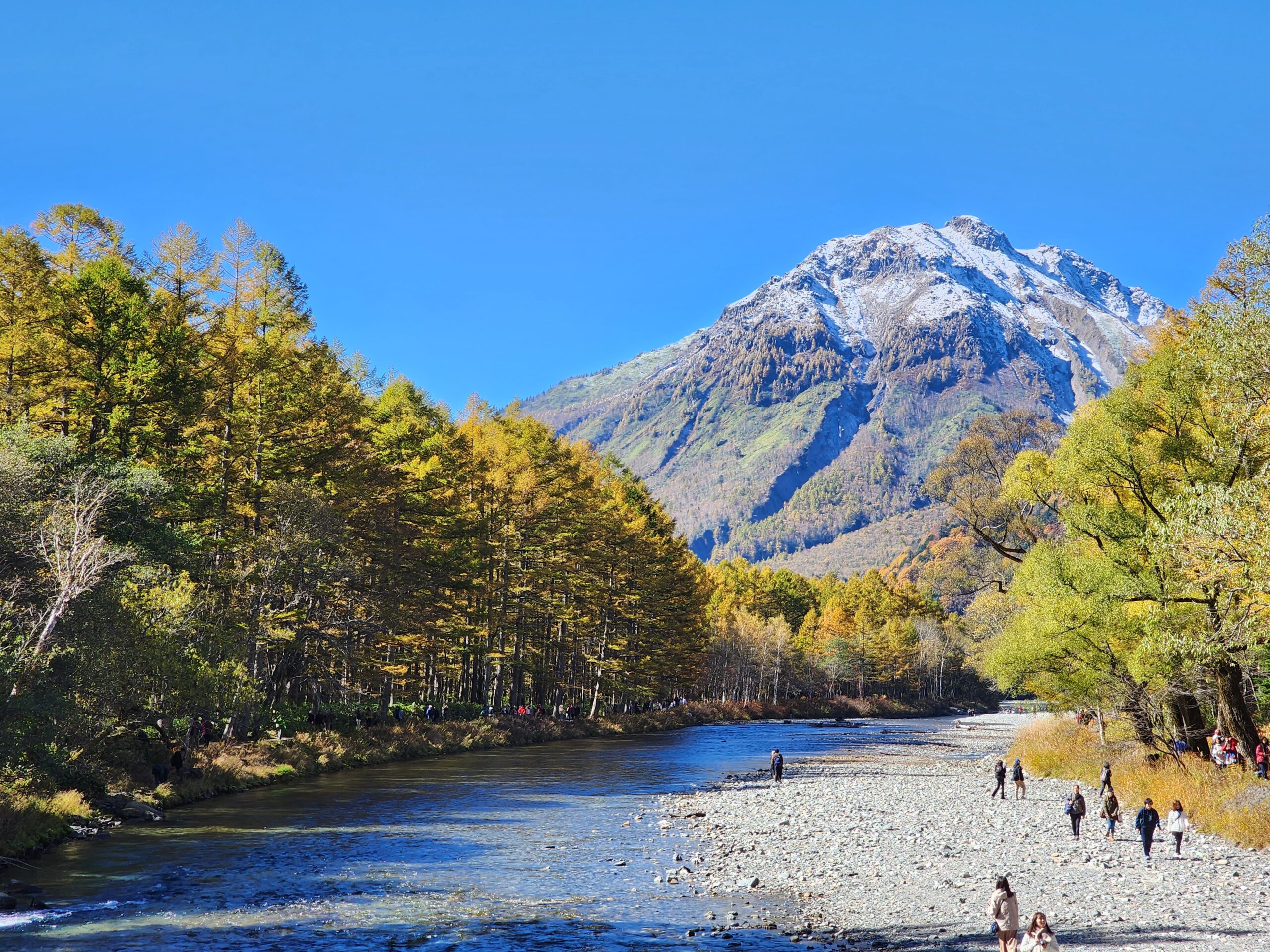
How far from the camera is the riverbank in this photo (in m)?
16.5

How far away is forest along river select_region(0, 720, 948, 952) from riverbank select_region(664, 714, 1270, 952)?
1.26 m

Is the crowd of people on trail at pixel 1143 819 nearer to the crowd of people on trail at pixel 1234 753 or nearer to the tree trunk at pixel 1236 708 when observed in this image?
the crowd of people on trail at pixel 1234 753

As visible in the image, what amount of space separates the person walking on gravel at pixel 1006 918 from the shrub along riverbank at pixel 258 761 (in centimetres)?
2095

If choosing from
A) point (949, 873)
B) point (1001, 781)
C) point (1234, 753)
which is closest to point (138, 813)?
point (949, 873)

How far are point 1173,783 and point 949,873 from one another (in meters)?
11.8

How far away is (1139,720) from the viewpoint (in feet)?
121

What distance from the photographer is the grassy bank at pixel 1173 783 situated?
23.7 m

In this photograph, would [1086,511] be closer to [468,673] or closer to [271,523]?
[271,523]

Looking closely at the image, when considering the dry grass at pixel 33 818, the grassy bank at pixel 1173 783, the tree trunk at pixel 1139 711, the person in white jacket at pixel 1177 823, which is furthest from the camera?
the tree trunk at pixel 1139 711

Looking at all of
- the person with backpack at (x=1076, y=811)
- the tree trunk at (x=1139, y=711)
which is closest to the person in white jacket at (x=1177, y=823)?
the person with backpack at (x=1076, y=811)

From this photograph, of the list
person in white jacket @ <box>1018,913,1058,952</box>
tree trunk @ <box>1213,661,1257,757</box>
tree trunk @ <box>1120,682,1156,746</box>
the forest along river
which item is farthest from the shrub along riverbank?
tree trunk @ <box>1213,661,1257,757</box>

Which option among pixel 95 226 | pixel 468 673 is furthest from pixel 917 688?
pixel 95 226

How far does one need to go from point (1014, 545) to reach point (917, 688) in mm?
105005

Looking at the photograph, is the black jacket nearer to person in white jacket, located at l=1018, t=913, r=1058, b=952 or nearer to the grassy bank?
the grassy bank
